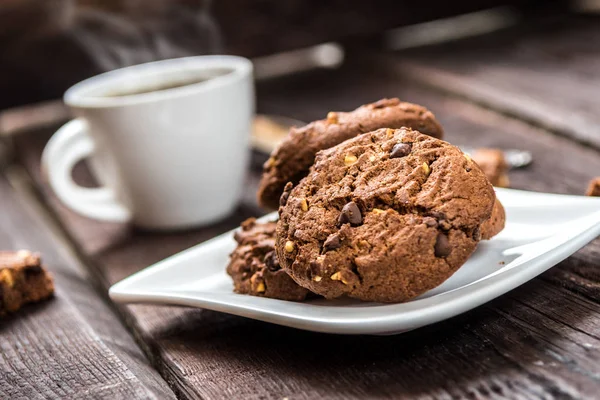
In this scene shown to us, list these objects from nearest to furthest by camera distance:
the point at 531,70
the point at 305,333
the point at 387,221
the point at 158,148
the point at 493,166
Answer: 1. the point at 387,221
2. the point at 305,333
3. the point at 493,166
4. the point at 158,148
5. the point at 531,70

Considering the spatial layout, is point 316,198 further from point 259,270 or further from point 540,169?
point 540,169

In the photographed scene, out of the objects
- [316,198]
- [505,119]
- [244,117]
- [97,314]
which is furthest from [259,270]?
[505,119]

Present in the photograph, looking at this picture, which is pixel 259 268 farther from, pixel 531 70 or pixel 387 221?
pixel 531 70

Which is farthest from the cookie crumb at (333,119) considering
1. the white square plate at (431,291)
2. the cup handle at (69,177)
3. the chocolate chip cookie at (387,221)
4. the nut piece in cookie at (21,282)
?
the cup handle at (69,177)

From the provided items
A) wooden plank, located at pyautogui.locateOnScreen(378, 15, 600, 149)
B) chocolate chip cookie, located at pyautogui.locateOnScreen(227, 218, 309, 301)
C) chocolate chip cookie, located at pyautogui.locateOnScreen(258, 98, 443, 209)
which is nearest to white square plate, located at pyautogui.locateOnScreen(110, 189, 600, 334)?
chocolate chip cookie, located at pyautogui.locateOnScreen(227, 218, 309, 301)

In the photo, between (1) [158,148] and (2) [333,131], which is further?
(1) [158,148]

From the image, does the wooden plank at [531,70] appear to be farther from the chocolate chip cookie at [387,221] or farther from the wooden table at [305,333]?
the chocolate chip cookie at [387,221]

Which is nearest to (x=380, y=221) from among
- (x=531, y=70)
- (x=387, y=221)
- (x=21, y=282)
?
(x=387, y=221)

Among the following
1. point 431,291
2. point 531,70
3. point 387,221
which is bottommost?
point 531,70
